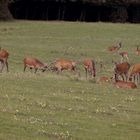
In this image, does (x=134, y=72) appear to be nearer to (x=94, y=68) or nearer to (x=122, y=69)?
(x=122, y=69)

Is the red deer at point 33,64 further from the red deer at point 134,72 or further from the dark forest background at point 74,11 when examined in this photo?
the dark forest background at point 74,11

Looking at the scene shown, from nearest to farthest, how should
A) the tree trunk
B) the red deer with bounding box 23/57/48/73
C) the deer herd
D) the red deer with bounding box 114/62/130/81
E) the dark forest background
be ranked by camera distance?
the deer herd
the red deer with bounding box 114/62/130/81
the red deer with bounding box 23/57/48/73
the tree trunk
the dark forest background

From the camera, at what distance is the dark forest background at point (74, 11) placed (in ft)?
210

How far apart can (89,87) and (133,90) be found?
145 cm

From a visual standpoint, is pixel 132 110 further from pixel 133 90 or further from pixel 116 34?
pixel 116 34

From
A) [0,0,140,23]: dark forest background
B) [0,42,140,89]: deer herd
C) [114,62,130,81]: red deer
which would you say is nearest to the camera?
[0,42,140,89]: deer herd

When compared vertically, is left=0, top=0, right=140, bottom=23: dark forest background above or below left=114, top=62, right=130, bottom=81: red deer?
below

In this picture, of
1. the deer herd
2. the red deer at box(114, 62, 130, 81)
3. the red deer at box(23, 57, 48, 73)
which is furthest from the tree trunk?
the red deer at box(114, 62, 130, 81)

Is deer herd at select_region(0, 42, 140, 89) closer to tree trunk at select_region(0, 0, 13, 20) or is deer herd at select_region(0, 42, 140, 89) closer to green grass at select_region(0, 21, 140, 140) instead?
green grass at select_region(0, 21, 140, 140)

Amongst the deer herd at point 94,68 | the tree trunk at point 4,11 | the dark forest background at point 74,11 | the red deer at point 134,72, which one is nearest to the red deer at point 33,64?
the deer herd at point 94,68

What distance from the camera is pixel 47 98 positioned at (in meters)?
17.5

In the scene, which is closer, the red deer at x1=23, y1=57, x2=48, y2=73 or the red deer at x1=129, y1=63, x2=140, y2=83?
the red deer at x1=129, y1=63, x2=140, y2=83

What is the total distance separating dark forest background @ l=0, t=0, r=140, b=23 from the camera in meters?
64.1

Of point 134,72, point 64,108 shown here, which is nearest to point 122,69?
point 134,72
